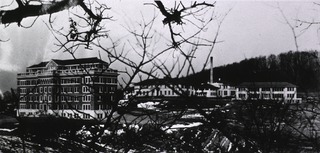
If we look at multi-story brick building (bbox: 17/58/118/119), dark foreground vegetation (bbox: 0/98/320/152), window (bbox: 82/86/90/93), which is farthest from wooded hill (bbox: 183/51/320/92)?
window (bbox: 82/86/90/93)

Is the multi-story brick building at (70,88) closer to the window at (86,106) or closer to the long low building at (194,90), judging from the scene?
the window at (86,106)

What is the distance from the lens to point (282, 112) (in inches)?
68.9

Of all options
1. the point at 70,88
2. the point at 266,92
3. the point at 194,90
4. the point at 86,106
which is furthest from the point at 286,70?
the point at 70,88

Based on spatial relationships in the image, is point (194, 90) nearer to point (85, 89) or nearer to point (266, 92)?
point (266, 92)

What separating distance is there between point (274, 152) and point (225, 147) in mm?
306

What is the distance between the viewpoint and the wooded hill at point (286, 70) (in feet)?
6.48

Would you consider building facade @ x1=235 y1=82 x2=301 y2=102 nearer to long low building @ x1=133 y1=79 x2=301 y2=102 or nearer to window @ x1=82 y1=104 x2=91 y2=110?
long low building @ x1=133 y1=79 x2=301 y2=102

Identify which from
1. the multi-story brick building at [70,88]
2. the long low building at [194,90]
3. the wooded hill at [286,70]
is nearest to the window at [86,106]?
the multi-story brick building at [70,88]

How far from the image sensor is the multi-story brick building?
1864 mm

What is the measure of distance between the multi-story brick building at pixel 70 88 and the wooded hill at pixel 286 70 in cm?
54

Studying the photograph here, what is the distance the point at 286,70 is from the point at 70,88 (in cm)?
149

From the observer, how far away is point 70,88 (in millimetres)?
2061

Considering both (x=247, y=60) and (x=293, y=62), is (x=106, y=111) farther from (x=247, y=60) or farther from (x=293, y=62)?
(x=293, y=62)

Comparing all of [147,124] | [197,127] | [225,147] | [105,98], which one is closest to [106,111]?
[105,98]
